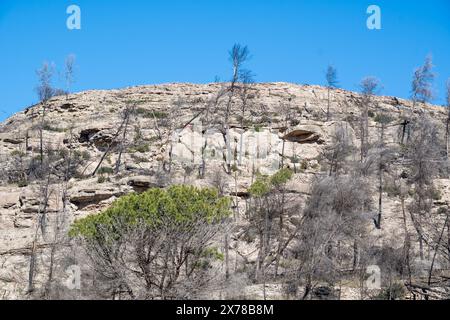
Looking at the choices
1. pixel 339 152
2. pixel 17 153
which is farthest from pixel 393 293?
pixel 17 153

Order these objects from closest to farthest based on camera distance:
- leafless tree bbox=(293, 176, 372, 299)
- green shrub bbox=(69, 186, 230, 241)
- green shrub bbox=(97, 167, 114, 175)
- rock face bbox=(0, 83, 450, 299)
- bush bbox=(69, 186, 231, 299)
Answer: bush bbox=(69, 186, 231, 299) → green shrub bbox=(69, 186, 230, 241) → leafless tree bbox=(293, 176, 372, 299) → rock face bbox=(0, 83, 450, 299) → green shrub bbox=(97, 167, 114, 175)

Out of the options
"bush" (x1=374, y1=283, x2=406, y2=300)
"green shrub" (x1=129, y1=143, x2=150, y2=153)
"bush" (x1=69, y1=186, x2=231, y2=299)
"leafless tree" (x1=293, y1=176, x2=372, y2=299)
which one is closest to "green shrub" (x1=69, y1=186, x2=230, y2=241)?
"bush" (x1=69, y1=186, x2=231, y2=299)

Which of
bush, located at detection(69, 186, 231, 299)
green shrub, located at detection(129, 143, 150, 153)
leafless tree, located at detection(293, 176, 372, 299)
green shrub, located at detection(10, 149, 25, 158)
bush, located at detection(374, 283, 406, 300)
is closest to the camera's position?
bush, located at detection(69, 186, 231, 299)

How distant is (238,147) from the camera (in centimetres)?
4100

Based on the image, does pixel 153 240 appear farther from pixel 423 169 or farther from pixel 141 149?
pixel 423 169

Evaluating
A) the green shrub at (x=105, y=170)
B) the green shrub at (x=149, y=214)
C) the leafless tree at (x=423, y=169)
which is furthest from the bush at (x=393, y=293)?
the green shrub at (x=105, y=170)

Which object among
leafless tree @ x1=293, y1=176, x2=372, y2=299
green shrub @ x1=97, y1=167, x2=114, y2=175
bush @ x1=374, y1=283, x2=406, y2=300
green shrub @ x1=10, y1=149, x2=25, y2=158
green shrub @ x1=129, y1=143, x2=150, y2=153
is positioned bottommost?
bush @ x1=374, y1=283, x2=406, y2=300

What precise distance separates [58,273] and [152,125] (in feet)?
69.4

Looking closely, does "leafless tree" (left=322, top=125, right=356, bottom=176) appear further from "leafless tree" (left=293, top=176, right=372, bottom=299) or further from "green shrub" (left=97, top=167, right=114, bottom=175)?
"green shrub" (left=97, top=167, right=114, bottom=175)

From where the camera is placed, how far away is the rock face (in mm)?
33031

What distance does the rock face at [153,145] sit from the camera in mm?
33031

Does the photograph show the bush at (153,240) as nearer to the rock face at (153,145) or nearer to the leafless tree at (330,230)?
the leafless tree at (330,230)
